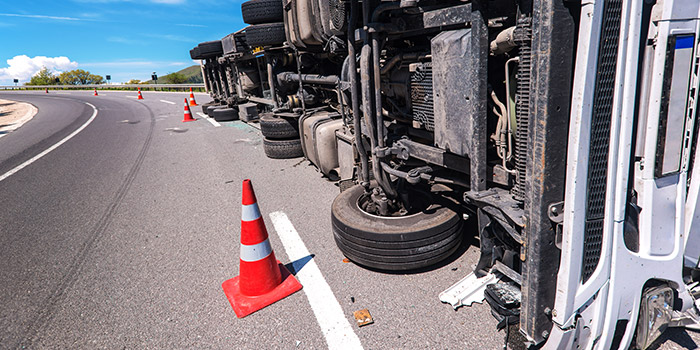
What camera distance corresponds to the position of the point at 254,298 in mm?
2615

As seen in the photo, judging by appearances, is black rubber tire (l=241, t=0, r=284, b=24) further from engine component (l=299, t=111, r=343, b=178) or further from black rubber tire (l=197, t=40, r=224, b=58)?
black rubber tire (l=197, t=40, r=224, b=58)

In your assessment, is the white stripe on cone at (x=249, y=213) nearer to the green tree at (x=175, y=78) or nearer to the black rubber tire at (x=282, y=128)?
the black rubber tire at (x=282, y=128)

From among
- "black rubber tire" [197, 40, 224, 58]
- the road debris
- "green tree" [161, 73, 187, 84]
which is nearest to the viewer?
the road debris

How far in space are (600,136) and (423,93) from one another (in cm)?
116

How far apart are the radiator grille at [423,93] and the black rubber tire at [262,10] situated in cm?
529

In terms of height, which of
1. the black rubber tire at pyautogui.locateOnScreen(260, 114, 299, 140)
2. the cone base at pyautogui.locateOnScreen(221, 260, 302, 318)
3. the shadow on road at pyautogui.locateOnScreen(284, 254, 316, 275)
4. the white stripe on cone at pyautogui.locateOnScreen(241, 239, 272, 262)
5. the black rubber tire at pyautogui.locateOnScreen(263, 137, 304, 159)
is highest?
the black rubber tire at pyautogui.locateOnScreen(260, 114, 299, 140)

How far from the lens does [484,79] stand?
1989 millimetres

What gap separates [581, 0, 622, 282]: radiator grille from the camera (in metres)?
1.46

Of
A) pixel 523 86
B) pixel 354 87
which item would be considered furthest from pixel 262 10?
pixel 523 86

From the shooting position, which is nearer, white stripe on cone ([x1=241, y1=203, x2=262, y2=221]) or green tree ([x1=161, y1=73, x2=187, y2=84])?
white stripe on cone ([x1=241, y1=203, x2=262, y2=221])

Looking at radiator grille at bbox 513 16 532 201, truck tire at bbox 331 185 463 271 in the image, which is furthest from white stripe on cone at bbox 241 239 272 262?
radiator grille at bbox 513 16 532 201

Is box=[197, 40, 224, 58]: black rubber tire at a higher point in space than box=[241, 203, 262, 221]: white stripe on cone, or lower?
higher

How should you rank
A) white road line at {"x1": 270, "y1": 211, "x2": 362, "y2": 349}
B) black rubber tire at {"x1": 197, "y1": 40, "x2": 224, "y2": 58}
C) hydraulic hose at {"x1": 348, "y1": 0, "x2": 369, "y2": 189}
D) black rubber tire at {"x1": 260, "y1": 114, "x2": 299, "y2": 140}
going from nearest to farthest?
1. white road line at {"x1": 270, "y1": 211, "x2": 362, "y2": 349}
2. hydraulic hose at {"x1": 348, "y1": 0, "x2": 369, "y2": 189}
3. black rubber tire at {"x1": 260, "y1": 114, "x2": 299, "y2": 140}
4. black rubber tire at {"x1": 197, "y1": 40, "x2": 224, "y2": 58}

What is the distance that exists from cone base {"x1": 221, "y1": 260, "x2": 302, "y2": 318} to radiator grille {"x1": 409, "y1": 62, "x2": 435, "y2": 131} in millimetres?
1484
